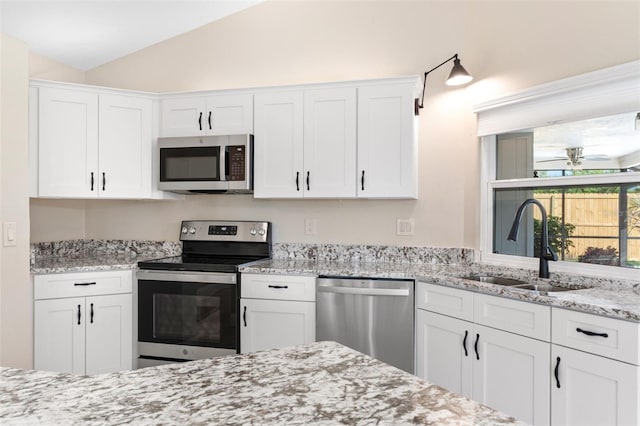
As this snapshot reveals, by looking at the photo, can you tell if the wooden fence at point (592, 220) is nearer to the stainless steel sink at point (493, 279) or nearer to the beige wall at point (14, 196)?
the stainless steel sink at point (493, 279)

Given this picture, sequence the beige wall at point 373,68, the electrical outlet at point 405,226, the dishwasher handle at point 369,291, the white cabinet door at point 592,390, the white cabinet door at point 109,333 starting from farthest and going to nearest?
the electrical outlet at point 405,226 → the white cabinet door at point 109,333 → the beige wall at point 373,68 → the dishwasher handle at point 369,291 → the white cabinet door at point 592,390

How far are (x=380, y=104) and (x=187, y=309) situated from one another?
6.26 feet

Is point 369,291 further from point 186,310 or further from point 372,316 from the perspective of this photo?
point 186,310

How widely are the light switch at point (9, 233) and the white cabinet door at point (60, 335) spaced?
51cm

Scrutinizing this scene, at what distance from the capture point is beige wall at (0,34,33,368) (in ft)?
8.13

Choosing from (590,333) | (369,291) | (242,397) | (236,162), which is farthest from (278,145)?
(242,397)

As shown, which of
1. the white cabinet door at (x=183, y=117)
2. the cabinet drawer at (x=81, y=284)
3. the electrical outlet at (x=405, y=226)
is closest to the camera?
the cabinet drawer at (x=81, y=284)

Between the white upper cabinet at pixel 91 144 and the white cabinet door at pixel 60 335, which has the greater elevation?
the white upper cabinet at pixel 91 144

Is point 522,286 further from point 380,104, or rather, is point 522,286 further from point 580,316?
point 380,104

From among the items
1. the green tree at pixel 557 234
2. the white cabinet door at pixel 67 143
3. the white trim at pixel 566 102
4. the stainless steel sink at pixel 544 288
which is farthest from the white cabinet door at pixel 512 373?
the white cabinet door at pixel 67 143

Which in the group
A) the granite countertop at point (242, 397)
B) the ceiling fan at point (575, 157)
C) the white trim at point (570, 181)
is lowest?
the granite countertop at point (242, 397)

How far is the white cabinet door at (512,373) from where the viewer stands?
196cm

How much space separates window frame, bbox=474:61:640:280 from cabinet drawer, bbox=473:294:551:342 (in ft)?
1.96

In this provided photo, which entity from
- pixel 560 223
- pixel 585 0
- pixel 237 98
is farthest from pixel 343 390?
pixel 237 98
